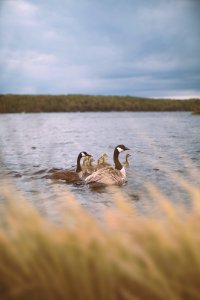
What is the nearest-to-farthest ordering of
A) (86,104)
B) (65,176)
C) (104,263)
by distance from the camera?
(104,263) → (65,176) → (86,104)

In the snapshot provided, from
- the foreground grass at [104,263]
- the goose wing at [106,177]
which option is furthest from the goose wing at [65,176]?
the foreground grass at [104,263]

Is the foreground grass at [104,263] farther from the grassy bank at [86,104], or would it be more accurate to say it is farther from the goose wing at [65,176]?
the grassy bank at [86,104]

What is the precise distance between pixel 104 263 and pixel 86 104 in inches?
3225

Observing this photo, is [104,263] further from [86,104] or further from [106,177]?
[86,104]

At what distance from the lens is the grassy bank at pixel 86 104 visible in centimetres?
7774

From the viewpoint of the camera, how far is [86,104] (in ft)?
275

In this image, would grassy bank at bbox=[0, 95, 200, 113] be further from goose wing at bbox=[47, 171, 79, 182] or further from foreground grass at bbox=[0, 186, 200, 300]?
foreground grass at bbox=[0, 186, 200, 300]

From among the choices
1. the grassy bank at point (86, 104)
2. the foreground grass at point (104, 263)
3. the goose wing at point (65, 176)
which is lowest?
the grassy bank at point (86, 104)

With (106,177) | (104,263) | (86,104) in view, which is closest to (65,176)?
(106,177)

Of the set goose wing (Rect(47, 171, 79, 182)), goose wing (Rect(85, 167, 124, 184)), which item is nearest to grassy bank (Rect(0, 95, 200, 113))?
goose wing (Rect(47, 171, 79, 182))

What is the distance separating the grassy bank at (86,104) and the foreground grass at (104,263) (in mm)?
74020

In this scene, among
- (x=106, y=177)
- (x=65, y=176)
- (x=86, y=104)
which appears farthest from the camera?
(x=86, y=104)

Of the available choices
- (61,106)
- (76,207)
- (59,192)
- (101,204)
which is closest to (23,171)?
(59,192)

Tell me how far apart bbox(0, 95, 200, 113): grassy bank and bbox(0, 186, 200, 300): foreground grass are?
74.0 meters
